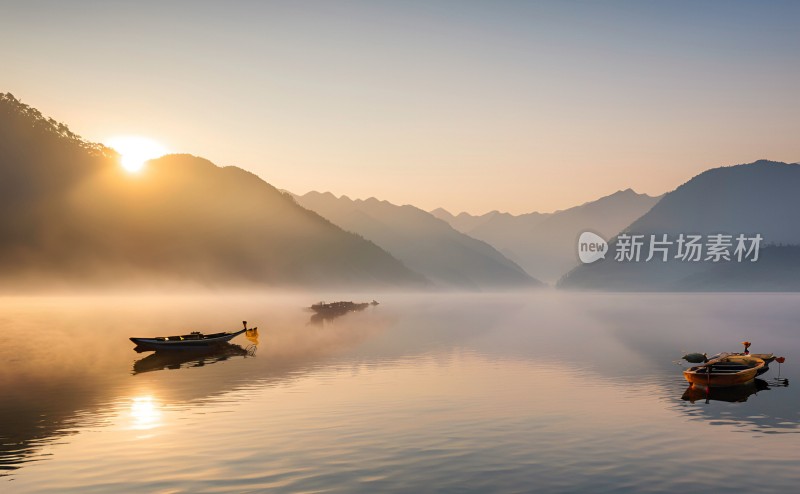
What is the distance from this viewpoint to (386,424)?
46.2 m

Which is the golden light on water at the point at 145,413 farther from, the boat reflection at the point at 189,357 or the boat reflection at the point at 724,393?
the boat reflection at the point at 724,393

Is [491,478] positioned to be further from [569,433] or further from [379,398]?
[379,398]

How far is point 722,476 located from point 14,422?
43.6 m

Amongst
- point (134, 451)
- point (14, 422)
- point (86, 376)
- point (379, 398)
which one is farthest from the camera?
point (86, 376)

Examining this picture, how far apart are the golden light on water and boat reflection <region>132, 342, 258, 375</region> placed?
23.4 meters

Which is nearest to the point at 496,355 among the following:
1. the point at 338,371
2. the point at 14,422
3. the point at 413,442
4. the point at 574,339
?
the point at 338,371

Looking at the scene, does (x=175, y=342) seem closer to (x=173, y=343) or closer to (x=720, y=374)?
(x=173, y=343)

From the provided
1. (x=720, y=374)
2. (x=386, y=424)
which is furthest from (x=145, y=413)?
(x=720, y=374)

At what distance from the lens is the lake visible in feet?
110

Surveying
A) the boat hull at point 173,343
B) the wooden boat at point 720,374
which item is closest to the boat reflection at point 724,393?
the wooden boat at point 720,374

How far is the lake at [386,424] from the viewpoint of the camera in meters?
33.7

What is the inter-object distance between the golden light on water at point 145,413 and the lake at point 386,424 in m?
0.21

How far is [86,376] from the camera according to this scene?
72.2 metres

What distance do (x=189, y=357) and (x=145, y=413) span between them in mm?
47157
